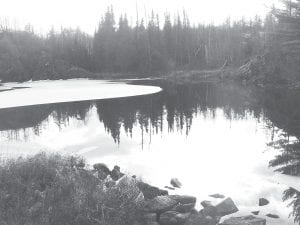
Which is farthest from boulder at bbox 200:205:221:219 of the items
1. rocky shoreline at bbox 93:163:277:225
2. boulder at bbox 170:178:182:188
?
boulder at bbox 170:178:182:188

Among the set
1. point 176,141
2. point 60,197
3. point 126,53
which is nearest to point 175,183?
point 60,197

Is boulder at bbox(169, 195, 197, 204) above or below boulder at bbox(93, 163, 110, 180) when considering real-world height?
below

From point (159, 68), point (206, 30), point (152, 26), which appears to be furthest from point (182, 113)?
point (206, 30)

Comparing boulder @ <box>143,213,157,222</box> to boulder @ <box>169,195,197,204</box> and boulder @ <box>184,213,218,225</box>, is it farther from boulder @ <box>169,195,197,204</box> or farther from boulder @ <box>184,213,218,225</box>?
boulder @ <box>169,195,197,204</box>

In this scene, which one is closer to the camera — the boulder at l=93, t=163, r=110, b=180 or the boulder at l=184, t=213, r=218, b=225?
the boulder at l=184, t=213, r=218, b=225

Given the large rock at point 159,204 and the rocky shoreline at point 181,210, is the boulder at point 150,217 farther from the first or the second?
the large rock at point 159,204

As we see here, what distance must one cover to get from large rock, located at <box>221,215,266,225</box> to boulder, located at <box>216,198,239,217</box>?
52 centimetres

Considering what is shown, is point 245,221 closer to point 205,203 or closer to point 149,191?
point 205,203

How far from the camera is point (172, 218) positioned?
399 inches

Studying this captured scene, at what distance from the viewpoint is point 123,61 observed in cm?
9994

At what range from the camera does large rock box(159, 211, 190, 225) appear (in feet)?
33.0

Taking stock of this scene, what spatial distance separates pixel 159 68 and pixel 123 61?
10.6 metres

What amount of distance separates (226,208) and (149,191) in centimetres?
261

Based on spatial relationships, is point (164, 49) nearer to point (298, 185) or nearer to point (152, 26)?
point (152, 26)
